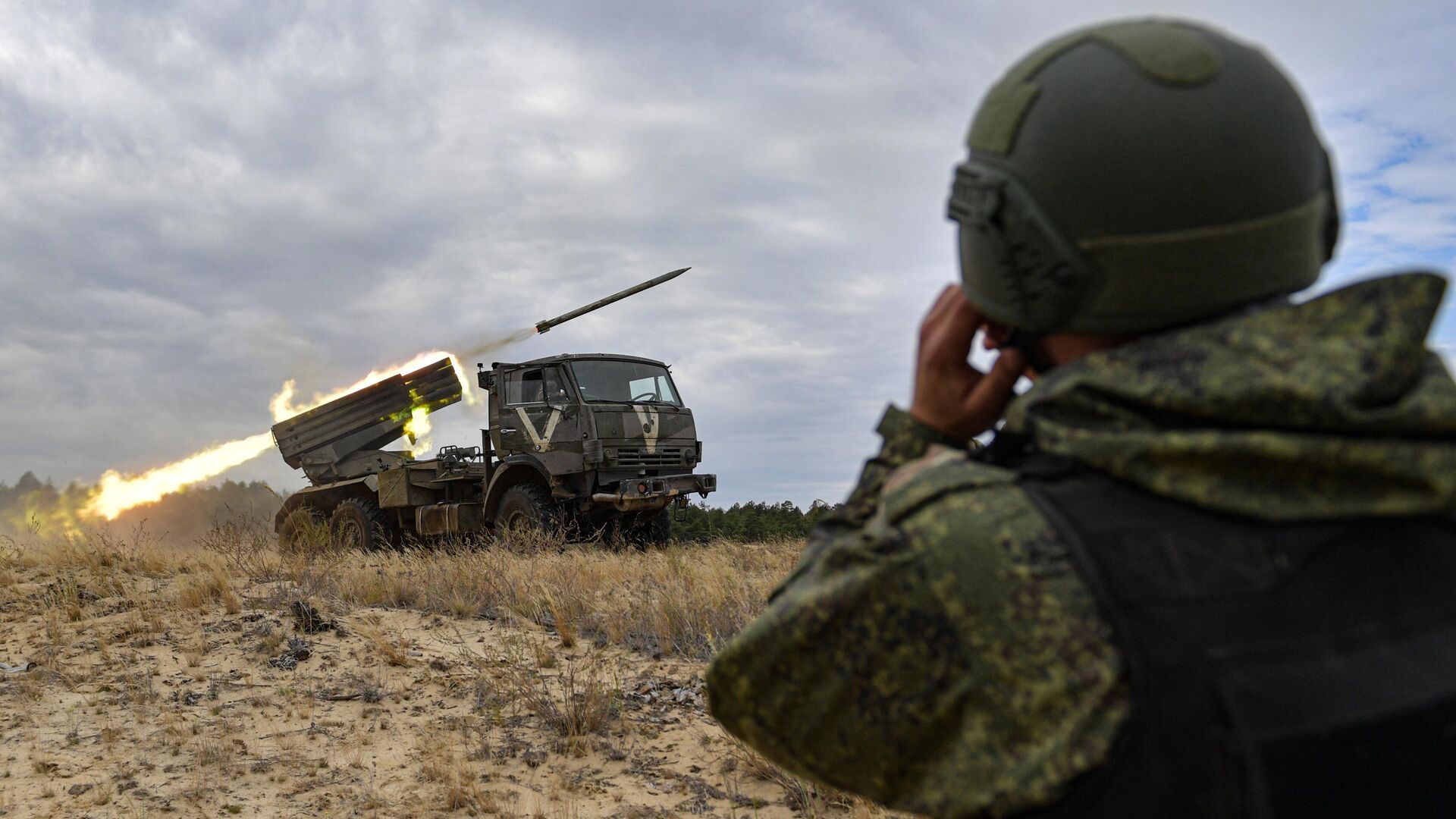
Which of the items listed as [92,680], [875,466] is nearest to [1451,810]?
[875,466]

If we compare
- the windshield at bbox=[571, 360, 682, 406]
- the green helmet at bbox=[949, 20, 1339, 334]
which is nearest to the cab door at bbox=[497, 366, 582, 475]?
the windshield at bbox=[571, 360, 682, 406]

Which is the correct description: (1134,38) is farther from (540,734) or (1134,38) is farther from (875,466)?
(540,734)

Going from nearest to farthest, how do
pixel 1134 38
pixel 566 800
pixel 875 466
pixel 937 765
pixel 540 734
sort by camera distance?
1. pixel 937 765
2. pixel 1134 38
3. pixel 875 466
4. pixel 566 800
5. pixel 540 734

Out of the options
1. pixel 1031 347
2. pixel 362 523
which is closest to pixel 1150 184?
pixel 1031 347

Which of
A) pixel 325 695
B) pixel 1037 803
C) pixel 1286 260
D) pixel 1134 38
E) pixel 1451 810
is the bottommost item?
pixel 325 695

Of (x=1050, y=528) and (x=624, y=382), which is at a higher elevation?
(x=624, y=382)

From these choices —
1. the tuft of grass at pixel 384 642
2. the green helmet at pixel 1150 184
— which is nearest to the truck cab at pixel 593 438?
the tuft of grass at pixel 384 642

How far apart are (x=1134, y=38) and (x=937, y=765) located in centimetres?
89

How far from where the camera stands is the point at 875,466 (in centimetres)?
137

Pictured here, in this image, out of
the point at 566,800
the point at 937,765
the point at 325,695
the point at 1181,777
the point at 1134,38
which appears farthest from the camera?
the point at 325,695

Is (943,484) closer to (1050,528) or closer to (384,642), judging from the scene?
(1050,528)

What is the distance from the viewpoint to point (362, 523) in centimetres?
1598

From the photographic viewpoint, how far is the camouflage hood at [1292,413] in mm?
957

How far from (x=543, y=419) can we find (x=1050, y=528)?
12619mm
